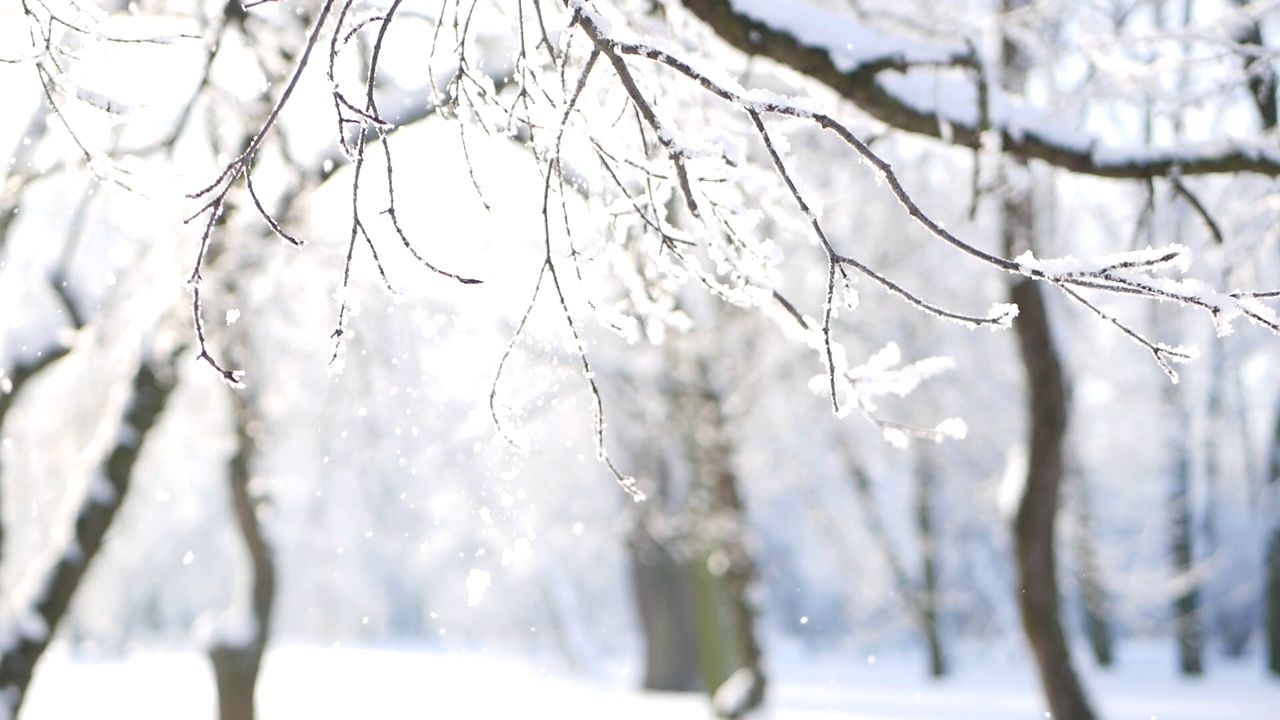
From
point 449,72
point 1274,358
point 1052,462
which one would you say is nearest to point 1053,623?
point 1052,462

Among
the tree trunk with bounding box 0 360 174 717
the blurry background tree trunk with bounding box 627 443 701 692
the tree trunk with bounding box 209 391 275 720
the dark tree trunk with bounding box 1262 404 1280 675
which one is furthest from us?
the dark tree trunk with bounding box 1262 404 1280 675

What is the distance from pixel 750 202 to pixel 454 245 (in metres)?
1.88

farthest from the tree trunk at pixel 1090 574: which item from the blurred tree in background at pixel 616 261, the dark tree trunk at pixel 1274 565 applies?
the dark tree trunk at pixel 1274 565

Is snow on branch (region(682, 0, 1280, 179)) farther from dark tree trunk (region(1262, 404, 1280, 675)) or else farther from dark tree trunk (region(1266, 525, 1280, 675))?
dark tree trunk (region(1266, 525, 1280, 675))

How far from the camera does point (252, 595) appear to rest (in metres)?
7.66

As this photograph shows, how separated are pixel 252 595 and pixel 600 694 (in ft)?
29.5

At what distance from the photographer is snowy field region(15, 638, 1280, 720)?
13523 millimetres

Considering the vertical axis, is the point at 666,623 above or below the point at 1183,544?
below

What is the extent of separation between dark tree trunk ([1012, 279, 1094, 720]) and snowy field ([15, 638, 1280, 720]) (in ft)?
13.9

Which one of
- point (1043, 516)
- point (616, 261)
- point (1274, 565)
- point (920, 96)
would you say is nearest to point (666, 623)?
point (1274, 565)

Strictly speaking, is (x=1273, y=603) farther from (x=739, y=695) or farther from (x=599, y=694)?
(x=739, y=695)

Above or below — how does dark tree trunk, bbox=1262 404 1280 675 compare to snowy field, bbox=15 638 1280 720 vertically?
above

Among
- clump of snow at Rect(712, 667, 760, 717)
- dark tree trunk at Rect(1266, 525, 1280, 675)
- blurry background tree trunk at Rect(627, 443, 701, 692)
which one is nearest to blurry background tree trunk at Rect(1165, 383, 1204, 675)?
dark tree trunk at Rect(1266, 525, 1280, 675)

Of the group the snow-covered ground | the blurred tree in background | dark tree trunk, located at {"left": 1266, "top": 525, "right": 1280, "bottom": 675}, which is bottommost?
the snow-covered ground
